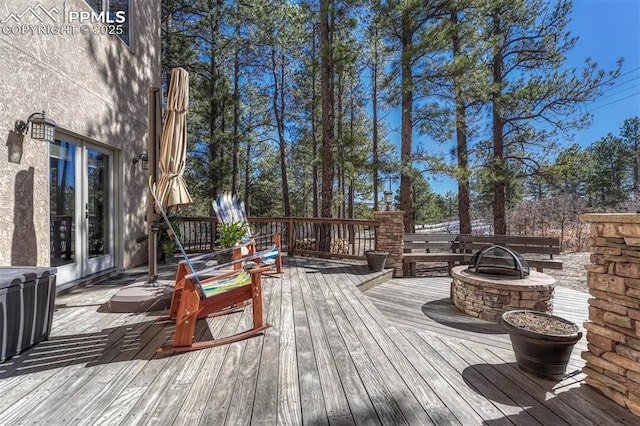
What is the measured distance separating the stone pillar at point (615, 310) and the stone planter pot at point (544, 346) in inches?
4.9

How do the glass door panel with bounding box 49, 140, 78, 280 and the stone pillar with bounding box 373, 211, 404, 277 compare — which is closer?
the glass door panel with bounding box 49, 140, 78, 280

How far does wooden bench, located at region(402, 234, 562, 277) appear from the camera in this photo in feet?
19.3

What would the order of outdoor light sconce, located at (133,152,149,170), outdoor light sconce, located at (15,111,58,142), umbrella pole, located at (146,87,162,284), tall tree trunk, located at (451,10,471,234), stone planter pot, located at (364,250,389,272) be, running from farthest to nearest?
tall tree trunk, located at (451,10,471,234) → stone planter pot, located at (364,250,389,272) → outdoor light sconce, located at (133,152,149,170) → umbrella pole, located at (146,87,162,284) → outdoor light sconce, located at (15,111,58,142)

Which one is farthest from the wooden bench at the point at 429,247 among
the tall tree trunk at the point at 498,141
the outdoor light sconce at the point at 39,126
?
the outdoor light sconce at the point at 39,126

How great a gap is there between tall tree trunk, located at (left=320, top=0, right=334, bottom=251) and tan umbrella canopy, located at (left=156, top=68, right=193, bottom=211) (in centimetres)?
452

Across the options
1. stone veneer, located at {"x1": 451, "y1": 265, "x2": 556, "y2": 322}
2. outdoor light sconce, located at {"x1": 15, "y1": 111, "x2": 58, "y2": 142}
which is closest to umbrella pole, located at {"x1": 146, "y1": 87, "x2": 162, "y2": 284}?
outdoor light sconce, located at {"x1": 15, "y1": 111, "x2": 58, "y2": 142}

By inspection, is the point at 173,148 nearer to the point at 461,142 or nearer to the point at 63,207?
the point at 63,207

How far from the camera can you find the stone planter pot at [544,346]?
1.97 m

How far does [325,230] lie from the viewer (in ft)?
24.6

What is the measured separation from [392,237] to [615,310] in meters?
4.04

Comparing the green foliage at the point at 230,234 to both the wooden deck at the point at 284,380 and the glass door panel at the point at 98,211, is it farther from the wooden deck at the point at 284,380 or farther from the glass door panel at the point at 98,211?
the glass door panel at the point at 98,211

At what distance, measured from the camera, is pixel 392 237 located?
5.81 meters

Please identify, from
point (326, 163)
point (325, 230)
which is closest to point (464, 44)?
point (326, 163)

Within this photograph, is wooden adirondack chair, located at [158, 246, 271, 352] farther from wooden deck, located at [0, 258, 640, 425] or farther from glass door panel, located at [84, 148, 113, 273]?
glass door panel, located at [84, 148, 113, 273]
